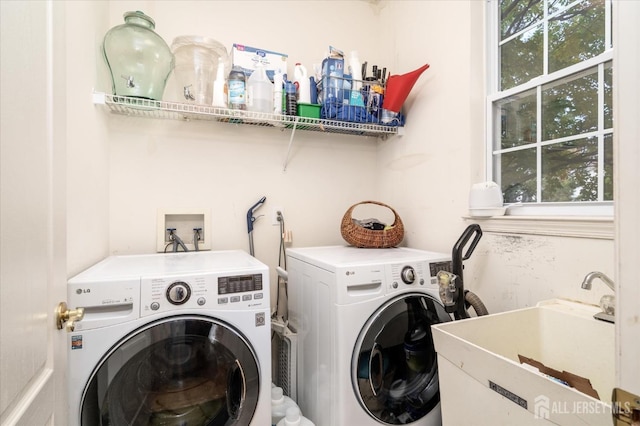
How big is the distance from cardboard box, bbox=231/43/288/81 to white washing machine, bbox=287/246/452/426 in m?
1.22

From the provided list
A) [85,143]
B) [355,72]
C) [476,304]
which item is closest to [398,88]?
[355,72]

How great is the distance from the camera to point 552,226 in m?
1.27

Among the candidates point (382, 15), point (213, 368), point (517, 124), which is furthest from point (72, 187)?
point (382, 15)

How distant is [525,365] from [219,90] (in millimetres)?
1766

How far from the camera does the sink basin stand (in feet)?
2.23

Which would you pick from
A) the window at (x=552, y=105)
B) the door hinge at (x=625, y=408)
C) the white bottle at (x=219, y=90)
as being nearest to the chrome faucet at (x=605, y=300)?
the window at (x=552, y=105)

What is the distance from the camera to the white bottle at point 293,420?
1.39m

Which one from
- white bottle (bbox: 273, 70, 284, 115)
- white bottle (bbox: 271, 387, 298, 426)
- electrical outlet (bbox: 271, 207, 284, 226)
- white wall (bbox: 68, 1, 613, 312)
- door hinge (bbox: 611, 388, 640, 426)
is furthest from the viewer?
electrical outlet (bbox: 271, 207, 284, 226)

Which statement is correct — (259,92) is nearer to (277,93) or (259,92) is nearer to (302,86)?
(277,93)

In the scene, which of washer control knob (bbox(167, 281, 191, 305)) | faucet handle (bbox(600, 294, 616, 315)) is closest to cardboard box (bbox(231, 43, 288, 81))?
washer control knob (bbox(167, 281, 191, 305))

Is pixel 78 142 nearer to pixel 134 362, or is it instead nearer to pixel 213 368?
pixel 134 362

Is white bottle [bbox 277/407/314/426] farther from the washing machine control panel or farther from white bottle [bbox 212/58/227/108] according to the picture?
white bottle [bbox 212/58/227/108]

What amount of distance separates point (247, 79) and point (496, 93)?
4.50 ft

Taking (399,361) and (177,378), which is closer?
(177,378)
